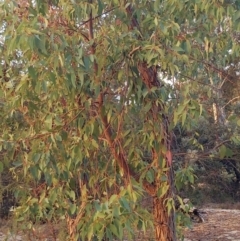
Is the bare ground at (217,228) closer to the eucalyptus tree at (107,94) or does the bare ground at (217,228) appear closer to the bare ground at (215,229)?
the bare ground at (215,229)

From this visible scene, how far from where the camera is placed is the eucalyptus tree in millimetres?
2635

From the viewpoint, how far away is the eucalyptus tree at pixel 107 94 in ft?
8.64

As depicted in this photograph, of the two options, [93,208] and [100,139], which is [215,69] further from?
[93,208]

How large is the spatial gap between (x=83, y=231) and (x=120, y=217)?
0.26 meters

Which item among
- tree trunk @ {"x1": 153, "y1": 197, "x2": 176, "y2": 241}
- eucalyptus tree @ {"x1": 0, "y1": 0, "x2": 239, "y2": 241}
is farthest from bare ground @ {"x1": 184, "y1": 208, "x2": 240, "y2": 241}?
eucalyptus tree @ {"x1": 0, "y1": 0, "x2": 239, "y2": 241}

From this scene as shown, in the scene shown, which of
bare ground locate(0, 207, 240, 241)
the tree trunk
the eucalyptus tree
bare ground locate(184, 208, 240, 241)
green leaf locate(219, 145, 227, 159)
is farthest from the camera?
bare ground locate(184, 208, 240, 241)

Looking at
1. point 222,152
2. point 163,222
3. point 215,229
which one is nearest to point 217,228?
point 215,229

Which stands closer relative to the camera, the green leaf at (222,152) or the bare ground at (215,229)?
the green leaf at (222,152)

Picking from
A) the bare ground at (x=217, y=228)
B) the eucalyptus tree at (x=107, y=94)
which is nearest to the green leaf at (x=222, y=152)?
the eucalyptus tree at (x=107, y=94)

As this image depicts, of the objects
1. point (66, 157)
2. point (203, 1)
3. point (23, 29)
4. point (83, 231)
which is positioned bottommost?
point (83, 231)

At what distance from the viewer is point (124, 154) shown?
3062 millimetres

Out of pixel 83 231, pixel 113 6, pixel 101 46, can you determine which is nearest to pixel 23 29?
pixel 101 46

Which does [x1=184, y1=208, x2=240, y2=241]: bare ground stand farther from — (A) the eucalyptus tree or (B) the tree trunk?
(A) the eucalyptus tree

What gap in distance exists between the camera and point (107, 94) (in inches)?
116
